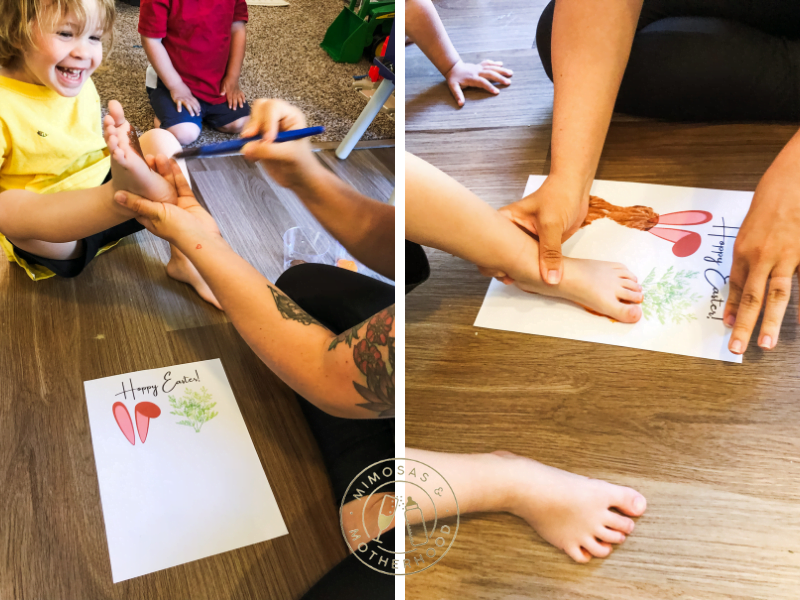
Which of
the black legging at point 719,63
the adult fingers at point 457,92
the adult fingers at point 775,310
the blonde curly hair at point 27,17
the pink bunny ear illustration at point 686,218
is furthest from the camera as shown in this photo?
the adult fingers at point 457,92

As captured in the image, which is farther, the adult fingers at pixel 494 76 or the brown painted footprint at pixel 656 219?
the adult fingers at pixel 494 76

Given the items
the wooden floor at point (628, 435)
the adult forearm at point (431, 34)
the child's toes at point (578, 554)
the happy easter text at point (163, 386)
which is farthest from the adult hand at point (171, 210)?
the adult forearm at point (431, 34)

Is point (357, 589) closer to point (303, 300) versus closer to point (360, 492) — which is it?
point (360, 492)

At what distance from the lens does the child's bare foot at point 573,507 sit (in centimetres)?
39

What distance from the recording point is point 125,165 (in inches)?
16.1

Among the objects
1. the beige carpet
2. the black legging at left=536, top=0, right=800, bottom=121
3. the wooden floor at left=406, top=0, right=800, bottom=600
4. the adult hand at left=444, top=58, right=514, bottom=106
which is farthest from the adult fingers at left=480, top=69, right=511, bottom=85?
the beige carpet

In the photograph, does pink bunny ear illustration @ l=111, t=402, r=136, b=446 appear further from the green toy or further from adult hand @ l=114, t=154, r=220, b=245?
the green toy

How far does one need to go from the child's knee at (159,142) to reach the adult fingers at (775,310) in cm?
51

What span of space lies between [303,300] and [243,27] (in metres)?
0.21

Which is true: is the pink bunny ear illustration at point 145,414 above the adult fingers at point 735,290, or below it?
below

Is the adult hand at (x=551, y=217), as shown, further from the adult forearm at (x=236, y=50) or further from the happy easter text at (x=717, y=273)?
the adult forearm at (x=236, y=50)

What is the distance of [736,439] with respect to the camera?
435mm

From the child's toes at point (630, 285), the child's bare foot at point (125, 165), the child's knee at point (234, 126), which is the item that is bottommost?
the child's toes at point (630, 285)

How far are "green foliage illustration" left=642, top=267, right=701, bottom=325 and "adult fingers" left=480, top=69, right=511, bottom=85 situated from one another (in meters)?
0.44
